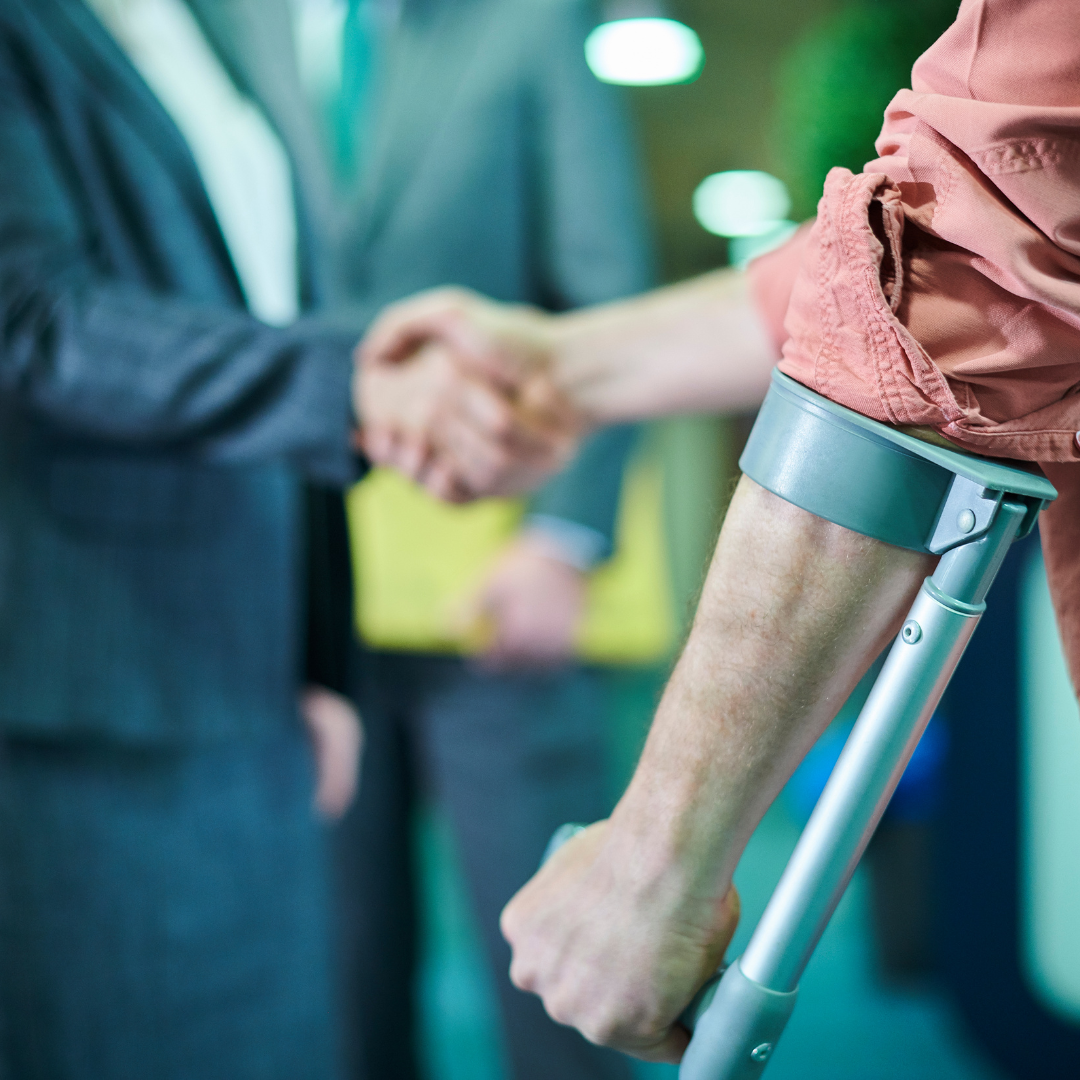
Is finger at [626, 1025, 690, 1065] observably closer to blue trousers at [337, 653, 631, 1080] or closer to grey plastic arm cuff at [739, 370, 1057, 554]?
grey plastic arm cuff at [739, 370, 1057, 554]

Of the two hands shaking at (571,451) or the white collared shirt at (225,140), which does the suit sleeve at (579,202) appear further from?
the white collared shirt at (225,140)

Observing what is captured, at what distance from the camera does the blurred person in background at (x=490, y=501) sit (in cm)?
98

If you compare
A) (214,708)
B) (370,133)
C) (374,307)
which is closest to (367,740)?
(214,708)

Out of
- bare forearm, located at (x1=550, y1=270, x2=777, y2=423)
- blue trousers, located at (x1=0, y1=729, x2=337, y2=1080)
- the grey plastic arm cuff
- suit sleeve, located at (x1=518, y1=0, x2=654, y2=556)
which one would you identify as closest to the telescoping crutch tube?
the grey plastic arm cuff

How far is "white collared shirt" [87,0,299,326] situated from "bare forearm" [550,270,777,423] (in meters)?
0.23

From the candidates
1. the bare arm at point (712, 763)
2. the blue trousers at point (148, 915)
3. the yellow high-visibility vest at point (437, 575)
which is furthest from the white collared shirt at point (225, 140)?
the bare arm at point (712, 763)

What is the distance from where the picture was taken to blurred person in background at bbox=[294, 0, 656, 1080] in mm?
982

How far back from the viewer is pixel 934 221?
0.32 meters

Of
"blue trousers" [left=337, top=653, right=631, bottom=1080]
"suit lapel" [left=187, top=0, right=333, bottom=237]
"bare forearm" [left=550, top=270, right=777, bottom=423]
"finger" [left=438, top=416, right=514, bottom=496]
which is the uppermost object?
"suit lapel" [left=187, top=0, right=333, bottom=237]

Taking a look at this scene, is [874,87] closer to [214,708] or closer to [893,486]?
[893,486]

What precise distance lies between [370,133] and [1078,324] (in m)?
0.86

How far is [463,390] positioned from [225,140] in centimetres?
27

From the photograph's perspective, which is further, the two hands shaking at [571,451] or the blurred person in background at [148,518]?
the blurred person in background at [148,518]

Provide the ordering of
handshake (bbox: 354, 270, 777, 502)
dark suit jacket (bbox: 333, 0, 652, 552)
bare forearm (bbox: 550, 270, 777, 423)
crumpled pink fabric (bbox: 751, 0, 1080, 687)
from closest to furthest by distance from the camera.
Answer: crumpled pink fabric (bbox: 751, 0, 1080, 687) < bare forearm (bbox: 550, 270, 777, 423) < handshake (bbox: 354, 270, 777, 502) < dark suit jacket (bbox: 333, 0, 652, 552)
